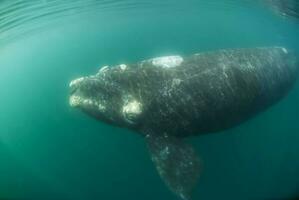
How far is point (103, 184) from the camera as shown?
16156 mm

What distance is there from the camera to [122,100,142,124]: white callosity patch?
384 inches

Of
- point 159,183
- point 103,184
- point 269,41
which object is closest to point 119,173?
point 103,184

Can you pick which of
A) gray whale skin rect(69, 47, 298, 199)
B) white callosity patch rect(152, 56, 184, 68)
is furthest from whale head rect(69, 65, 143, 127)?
white callosity patch rect(152, 56, 184, 68)

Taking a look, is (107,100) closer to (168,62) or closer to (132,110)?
(132,110)

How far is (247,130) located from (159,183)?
17.9 ft

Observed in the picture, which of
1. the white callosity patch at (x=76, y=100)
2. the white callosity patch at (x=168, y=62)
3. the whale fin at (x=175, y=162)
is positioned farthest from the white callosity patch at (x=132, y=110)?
the white callosity patch at (x=76, y=100)

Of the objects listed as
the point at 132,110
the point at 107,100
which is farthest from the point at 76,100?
the point at 132,110

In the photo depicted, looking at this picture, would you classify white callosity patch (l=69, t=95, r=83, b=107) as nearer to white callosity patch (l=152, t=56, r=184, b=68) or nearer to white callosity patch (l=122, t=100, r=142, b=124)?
white callosity patch (l=122, t=100, r=142, b=124)

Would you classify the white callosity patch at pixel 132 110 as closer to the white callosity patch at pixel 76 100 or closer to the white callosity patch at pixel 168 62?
the white callosity patch at pixel 168 62

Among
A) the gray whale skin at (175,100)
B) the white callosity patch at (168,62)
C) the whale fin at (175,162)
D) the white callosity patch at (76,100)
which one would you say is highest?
the white callosity patch at (76,100)

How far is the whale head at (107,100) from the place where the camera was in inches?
391

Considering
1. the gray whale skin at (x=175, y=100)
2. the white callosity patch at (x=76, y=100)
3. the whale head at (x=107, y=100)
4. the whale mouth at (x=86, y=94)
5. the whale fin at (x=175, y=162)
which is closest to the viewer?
the whale fin at (x=175, y=162)

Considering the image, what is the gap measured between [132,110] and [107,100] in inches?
40.9

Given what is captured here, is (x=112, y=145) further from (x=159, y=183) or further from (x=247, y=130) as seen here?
(x=247, y=130)
